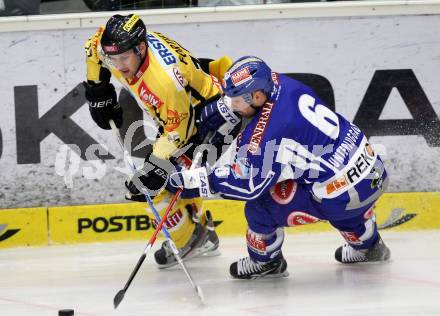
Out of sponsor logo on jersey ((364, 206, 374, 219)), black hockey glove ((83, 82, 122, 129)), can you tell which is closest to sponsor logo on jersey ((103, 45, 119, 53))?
black hockey glove ((83, 82, 122, 129))

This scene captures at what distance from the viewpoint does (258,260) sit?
4371 mm

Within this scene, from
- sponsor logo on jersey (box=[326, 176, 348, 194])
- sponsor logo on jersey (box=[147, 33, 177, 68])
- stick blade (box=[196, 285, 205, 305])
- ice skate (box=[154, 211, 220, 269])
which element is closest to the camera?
stick blade (box=[196, 285, 205, 305])

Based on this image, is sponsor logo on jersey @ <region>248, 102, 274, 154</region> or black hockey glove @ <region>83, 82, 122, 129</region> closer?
sponsor logo on jersey @ <region>248, 102, 274, 154</region>

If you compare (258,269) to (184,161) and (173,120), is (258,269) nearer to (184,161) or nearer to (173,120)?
(184,161)

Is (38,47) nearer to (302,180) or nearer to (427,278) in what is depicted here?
(302,180)

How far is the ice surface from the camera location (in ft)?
12.7

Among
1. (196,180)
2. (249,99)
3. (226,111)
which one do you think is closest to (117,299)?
(196,180)

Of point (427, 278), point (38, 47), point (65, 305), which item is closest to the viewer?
point (65, 305)

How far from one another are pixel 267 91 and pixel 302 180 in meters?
0.44

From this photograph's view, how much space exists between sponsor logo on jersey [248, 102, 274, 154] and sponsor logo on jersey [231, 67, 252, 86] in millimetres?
151

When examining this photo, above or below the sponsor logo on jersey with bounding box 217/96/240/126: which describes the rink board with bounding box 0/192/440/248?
below

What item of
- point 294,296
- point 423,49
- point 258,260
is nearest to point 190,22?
point 423,49

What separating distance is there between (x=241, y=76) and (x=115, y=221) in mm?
1923

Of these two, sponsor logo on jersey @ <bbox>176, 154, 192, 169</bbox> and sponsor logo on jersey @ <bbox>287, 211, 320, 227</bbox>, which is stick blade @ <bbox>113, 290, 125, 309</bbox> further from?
sponsor logo on jersey @ <bbox>176, 154, 192, 169</bbox>
